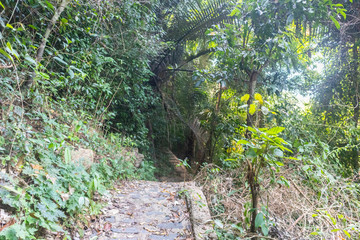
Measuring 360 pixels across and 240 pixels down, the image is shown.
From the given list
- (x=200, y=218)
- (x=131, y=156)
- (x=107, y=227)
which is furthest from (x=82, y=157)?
(x=131, y=156)

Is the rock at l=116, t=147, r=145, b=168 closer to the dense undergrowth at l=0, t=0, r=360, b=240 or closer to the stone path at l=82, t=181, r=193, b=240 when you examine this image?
the dense undergrowth at l=0, t=0, r=360, b=240

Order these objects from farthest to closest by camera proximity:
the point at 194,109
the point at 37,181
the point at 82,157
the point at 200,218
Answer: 1. the point at 194,109
2. the point at 82,157
3. the point at 200,218
4. the point at 37,181

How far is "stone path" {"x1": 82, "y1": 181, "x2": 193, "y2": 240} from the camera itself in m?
2.23

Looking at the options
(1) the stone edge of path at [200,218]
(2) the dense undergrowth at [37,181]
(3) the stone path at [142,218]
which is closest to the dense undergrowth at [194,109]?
(2) the dense undergrowth at [37,181]

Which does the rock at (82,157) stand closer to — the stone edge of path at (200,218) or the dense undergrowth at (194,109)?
the dense undergrowth at (194,109)

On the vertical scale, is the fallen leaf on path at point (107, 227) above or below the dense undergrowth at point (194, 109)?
below

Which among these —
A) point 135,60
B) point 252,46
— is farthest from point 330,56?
point 135,60

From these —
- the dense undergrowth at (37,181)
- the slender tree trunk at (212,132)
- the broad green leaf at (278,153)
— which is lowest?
the dense undergrowth at (37,181)

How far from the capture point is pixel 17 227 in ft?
4.70

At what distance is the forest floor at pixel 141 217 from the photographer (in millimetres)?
2238

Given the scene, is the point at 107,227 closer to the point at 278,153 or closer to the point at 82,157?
the point at 82,157

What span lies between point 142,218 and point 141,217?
30mm

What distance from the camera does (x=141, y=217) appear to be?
104 inches

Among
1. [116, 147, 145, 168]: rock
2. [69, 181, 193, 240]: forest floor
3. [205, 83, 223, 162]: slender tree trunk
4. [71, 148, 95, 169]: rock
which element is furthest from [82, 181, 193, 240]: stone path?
[205, 83, 223, 162]: slender tree trunk
